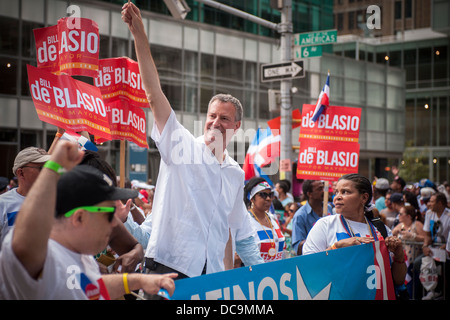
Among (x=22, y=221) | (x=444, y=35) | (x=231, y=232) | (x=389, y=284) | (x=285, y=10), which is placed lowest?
(x=389, y=284)

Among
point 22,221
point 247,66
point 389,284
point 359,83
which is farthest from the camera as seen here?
point 359,83

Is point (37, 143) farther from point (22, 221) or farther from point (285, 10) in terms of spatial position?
point (22, 221)

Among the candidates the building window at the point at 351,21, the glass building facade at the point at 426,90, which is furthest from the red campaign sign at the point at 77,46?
the glass building facade at the point at 426,90

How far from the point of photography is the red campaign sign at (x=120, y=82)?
7.73 meters

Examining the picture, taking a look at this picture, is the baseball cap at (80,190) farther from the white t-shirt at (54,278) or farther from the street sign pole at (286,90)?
the street sign pole at (286,90)

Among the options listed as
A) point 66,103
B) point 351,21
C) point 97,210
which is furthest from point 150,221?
point 351,21

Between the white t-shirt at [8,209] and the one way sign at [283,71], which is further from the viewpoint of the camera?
the one way sign at [283,71]

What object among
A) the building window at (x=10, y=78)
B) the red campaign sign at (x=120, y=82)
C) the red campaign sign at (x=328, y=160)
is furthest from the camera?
the building window at (x=10, y=78)

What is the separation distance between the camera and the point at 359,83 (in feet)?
130

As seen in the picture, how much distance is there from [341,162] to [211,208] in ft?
19.0

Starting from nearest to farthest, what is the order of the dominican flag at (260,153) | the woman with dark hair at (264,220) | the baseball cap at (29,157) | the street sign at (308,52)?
1. the baseball cap at (29,157)
2. the woman with dark hair at (264,220)
3. the dominican flag at (260,153)
4. the street sign at (308,52)

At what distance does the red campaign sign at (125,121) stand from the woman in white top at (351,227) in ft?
10.8

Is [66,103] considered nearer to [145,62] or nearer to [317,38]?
[145,62]

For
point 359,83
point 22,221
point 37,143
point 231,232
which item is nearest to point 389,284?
point 231,232
